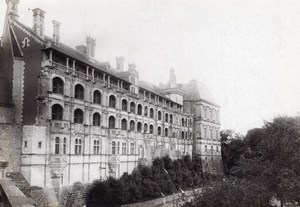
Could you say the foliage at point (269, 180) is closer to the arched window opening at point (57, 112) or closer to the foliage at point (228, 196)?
the foliage at point (228, 196)

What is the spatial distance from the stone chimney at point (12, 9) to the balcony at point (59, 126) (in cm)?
1232

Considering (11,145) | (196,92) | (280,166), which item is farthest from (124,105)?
(196,92)

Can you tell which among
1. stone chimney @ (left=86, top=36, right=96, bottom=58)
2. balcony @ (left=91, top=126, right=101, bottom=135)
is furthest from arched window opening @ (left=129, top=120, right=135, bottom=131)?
stone chimney @ (left=86, top=36, right=96, bottom=58)

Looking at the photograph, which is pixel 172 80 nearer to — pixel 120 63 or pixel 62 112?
pixel 120 63

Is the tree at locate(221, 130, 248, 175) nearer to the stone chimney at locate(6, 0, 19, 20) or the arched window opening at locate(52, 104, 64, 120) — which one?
the arched window opening at locate(52, 104, 64, 120)

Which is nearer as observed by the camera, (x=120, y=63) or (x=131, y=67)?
(x=131, y=67)

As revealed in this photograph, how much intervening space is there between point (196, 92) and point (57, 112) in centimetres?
3795

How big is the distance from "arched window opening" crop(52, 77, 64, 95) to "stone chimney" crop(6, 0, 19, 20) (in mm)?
8370

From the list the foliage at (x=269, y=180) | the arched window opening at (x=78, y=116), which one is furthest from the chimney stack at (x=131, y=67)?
the foliage at (x=269, y=180)

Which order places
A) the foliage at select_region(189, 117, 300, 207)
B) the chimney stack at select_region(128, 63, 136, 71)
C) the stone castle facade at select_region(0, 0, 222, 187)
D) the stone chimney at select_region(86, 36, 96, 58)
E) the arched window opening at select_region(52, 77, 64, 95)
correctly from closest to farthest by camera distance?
1. the foliage at select_region(189, 117, 300, 207)
2. the stone castle facade at select_region(0, 0, 222, 187)
3. the arched window opening at select_region(52, 77, 64, 95)
4. the stone chimney at select_region(86, 36, 96, 58)
5. the chimney stack at select_region(128, 63, 136, 71)

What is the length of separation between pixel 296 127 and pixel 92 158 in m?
19.5

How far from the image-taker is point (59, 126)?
2644 cm

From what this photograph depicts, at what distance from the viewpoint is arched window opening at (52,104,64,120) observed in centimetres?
2761

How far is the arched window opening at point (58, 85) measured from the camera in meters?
27.8
